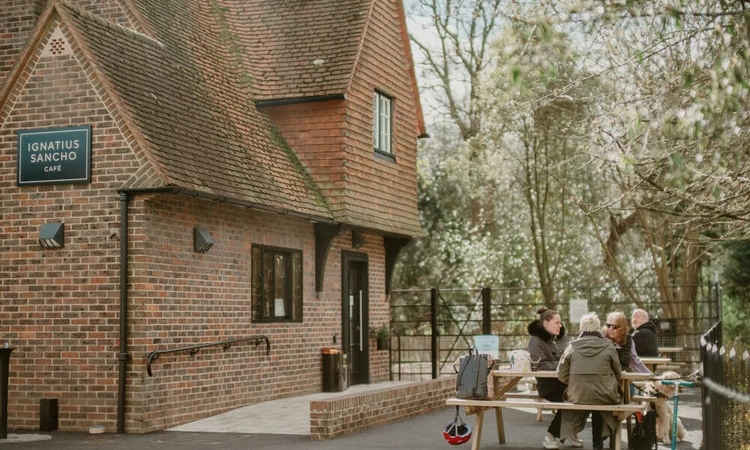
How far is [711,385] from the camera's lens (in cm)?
817

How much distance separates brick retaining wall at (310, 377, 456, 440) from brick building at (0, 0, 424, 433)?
8.00 feet

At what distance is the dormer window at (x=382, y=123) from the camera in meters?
20.6

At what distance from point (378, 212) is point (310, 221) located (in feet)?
7.22

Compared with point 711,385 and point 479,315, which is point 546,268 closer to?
point 479,315

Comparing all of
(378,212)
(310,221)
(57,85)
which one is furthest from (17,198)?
(378,212)

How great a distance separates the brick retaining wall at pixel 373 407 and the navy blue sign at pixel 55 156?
4.44 metres

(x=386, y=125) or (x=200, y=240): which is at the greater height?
(x=386, y=125)

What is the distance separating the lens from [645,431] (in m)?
11.4

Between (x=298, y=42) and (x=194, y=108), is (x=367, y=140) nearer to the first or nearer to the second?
(x=298, y=42)

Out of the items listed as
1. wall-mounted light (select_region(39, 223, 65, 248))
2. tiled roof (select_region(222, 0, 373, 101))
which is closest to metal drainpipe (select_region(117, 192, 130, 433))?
wall-mounted light (select_region(39, 223, 65, 248))

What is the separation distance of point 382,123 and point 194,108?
5.95 m

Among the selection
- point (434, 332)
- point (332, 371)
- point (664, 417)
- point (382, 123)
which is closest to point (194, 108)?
point (332, 371)

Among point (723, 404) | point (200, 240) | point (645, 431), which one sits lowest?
point (645, 431)

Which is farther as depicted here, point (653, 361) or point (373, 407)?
point (373, 407)
